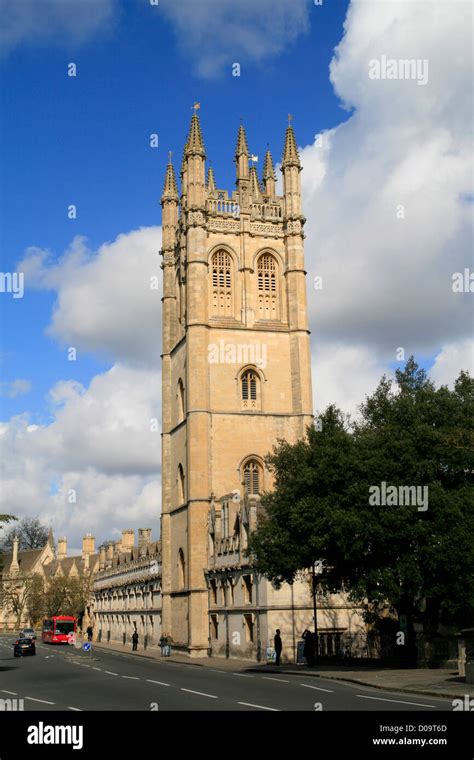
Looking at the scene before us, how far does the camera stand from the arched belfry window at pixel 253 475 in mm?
56500

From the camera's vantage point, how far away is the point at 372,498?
31.7m

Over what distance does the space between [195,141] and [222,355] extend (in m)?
15.9

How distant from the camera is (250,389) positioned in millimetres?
58219

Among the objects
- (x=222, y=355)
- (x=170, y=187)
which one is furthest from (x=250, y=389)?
(x=170, y=187)

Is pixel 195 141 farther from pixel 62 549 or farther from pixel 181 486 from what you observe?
pixel 62 549

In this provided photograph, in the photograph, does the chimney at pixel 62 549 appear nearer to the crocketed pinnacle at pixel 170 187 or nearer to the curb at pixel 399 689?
the crocketed pinnacle at pixel 170 187

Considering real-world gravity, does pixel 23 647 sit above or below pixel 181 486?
below

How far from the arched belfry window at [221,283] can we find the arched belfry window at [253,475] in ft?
34.5

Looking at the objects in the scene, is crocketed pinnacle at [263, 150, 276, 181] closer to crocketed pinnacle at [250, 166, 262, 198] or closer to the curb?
crocketed pinnacle at [250, 166, 262, 198]

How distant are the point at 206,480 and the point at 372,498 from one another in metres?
23.8

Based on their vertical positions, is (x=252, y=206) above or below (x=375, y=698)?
above

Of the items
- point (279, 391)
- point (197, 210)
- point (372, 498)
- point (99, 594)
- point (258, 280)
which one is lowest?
point (99, 594)
